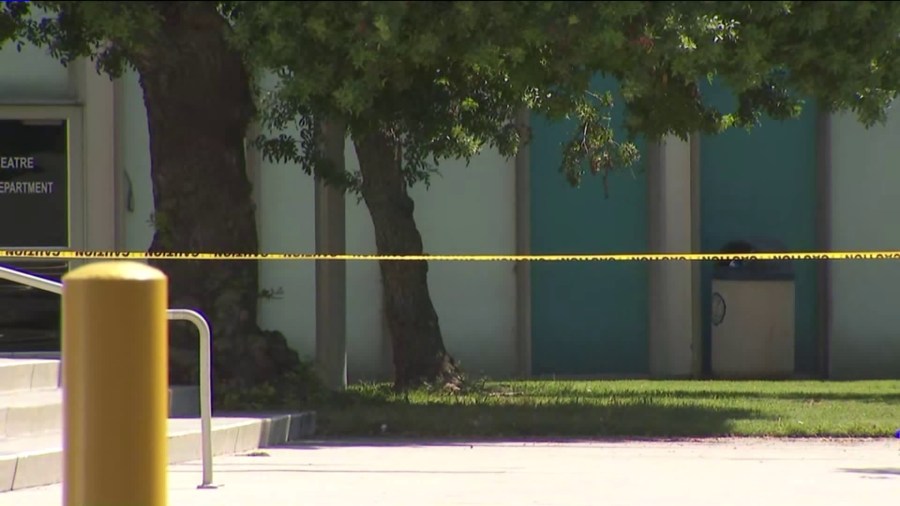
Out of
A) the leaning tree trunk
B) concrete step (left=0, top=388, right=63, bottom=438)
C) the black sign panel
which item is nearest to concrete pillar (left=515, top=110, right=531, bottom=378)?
the black sign panel

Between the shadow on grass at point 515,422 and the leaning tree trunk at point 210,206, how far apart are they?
2.69 ft

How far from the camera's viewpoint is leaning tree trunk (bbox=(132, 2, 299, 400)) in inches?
486

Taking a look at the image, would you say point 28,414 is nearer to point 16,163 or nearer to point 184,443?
point 184,443

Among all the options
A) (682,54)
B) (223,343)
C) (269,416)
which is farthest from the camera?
(223,343)

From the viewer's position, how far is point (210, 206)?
1259 cm

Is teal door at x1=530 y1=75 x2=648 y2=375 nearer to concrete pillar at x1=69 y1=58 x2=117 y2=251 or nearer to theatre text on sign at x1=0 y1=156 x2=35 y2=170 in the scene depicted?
concrete pillar at x1=69 y1=58 x2=117 y2=251

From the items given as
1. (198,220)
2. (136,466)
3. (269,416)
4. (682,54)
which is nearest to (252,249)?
(198,220)

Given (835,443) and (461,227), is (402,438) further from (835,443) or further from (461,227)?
(461,227)

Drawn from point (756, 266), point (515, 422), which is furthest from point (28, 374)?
point (756, 266)

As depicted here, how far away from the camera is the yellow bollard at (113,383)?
478 centimetres

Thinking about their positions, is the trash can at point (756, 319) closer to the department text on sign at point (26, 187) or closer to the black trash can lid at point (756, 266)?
the black trash can lid at point (756, 266)

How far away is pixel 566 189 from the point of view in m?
18.6

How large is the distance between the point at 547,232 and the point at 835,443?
7.58 meters

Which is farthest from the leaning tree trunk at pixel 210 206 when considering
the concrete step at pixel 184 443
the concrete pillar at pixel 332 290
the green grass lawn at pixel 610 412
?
the concrete pillar at pixel 332 290
